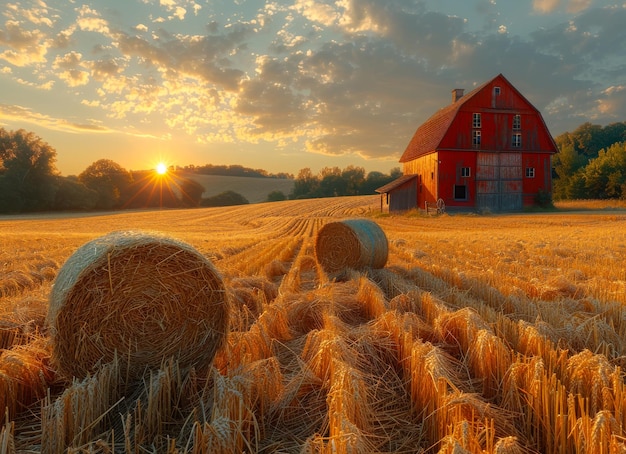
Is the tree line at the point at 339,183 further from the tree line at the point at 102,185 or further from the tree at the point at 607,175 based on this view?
the tree at the point at 607,175

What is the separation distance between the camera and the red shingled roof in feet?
103

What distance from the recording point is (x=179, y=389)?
326 centimetres

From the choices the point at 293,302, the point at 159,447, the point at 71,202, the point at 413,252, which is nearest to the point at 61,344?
the point at 159,447

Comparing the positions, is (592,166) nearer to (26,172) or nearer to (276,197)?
(276,197)

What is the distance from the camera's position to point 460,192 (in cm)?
3191

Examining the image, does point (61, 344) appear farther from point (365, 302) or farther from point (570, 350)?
point (570, 350)

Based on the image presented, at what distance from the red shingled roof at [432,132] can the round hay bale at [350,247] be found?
2386cm

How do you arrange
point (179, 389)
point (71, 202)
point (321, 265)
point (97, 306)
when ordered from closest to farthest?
point (179, 389) < point (97, 306) < point (321, 265) < point (71, 202)

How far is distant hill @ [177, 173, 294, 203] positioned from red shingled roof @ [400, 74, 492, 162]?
40.3 meters

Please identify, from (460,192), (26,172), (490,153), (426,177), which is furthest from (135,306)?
(26,172)

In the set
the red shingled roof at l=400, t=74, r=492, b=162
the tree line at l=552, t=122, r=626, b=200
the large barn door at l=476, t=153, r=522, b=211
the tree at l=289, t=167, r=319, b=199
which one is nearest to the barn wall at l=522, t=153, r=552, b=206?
the large barn door at l=476, t=153, r=522, b=211

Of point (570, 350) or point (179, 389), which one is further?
point (570, 350)

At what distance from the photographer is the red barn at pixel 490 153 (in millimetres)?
31406

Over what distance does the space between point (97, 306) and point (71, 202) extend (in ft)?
→ 189
